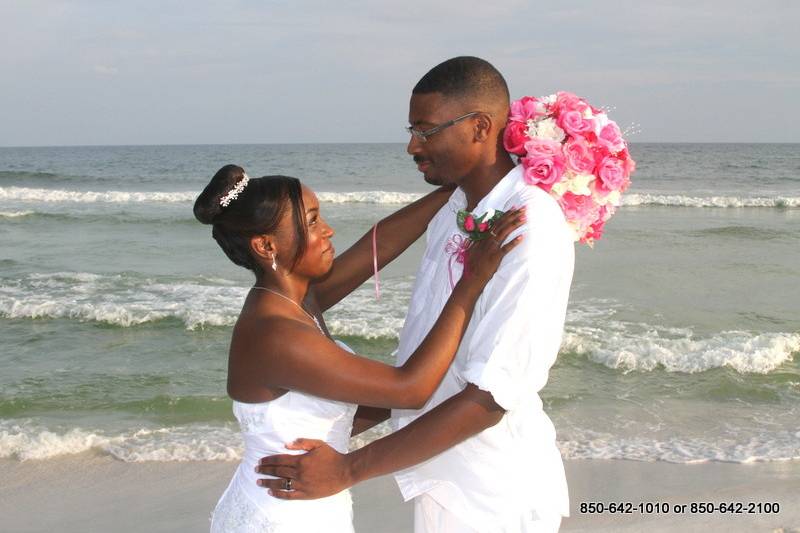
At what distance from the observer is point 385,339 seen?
9859 mm

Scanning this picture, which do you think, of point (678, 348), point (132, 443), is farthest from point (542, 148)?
point (678, 348)

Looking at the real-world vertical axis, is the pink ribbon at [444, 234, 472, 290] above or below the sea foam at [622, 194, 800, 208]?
above

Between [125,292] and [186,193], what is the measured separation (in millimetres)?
18190

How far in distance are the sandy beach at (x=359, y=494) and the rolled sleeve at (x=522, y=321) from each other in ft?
9.22

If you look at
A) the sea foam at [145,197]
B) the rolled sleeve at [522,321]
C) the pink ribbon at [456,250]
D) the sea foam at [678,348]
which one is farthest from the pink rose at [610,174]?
the sea foam at [145,197]

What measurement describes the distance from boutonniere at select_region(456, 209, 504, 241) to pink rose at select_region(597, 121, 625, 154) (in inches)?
17.7

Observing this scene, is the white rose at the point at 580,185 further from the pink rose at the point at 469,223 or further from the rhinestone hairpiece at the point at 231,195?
the rhinestone hairpiece at the point at 231,195

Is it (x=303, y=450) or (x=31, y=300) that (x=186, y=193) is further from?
(x=303, y=450)

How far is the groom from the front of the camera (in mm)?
2439

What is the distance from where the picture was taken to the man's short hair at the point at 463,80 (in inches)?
107

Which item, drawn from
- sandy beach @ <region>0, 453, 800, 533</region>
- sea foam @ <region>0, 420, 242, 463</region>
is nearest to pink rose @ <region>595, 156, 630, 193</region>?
sandy beach @ <region>0, 453, 800, 533</region>

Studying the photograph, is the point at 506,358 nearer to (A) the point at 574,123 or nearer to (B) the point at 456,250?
(B) the point at 456,250

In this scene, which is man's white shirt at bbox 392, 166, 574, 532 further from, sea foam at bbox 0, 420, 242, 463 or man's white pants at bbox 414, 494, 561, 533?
sea foam at bbox 0, 420, 242, 463

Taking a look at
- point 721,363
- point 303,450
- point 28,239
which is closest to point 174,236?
point 28,239
